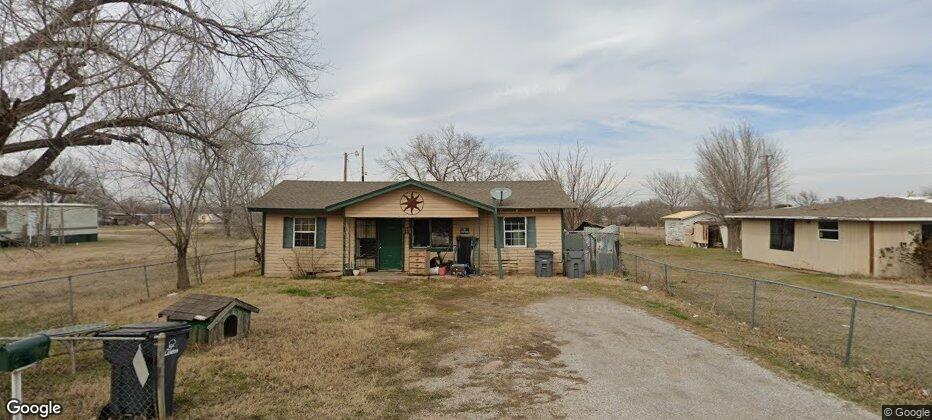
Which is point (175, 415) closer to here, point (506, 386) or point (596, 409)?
point (506, 386)

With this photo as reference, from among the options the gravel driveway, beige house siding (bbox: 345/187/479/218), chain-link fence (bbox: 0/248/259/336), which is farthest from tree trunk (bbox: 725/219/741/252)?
chain-link fence (bbox: 0/248/259/336)

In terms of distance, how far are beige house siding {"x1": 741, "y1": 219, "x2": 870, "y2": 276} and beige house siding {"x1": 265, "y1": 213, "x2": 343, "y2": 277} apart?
19.3m

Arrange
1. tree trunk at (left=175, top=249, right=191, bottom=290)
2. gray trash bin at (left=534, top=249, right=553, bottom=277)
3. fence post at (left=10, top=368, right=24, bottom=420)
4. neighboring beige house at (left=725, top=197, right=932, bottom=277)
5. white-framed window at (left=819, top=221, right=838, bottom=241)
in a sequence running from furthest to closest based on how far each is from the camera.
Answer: white-framed window at (left=819, top=221, right=838, bottom=241) → neighboring beige house at (left=725, top=197, right=932, bottom=277) → gray trash bin at (left=534, top=249, right=553, bottom=277) → tree trunk at (left=175, top=249, right=191, bottom=290) → fence post at (left=10, top=368, right=24, bottom=420)

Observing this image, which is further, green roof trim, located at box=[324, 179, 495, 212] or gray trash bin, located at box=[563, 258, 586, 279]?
gray trash bin, located at box=[563, 258, 586, 279]

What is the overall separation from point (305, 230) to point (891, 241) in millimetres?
21301

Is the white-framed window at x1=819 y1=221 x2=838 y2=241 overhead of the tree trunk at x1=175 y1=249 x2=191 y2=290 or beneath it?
overhead

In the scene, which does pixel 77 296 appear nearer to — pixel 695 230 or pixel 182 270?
pixel 182 270

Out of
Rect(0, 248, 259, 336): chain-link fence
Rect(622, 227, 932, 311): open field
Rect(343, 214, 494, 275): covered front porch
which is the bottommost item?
Rect(622, 227, 932, 311): open field

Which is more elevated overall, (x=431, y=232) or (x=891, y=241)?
(x=431, y=232)

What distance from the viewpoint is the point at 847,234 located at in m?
17.5

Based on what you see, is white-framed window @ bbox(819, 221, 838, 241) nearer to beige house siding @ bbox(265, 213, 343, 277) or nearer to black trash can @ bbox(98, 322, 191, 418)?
beige house siding @ bbox(265, 213, 343, 277)

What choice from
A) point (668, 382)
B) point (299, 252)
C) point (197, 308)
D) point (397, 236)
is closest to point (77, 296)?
point (299, 252)

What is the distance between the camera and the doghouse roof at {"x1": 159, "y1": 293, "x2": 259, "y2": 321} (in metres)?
6.66

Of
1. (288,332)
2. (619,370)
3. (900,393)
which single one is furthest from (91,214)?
(900,393)
